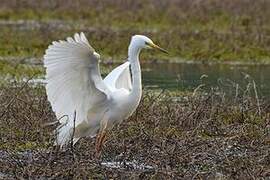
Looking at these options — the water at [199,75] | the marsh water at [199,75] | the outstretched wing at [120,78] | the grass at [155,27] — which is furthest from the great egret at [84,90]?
the grass at [155,27]

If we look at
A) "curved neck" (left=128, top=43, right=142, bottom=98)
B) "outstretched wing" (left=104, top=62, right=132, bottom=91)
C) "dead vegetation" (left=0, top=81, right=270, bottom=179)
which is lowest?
"dead vegetation" (left=0, top=81, right=270, bottom=179)

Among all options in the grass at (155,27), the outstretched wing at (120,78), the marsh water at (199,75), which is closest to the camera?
the outstretched wing at (120,78)

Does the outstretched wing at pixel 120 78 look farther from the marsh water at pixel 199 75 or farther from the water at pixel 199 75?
the water at pixel 199 75

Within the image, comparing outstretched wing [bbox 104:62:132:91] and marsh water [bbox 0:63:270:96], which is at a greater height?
outstretched wing [bbox 104:62:132:91]

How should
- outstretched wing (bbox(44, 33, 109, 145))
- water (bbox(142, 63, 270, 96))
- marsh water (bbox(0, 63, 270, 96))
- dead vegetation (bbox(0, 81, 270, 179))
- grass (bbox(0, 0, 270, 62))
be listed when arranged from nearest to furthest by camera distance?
dead vegetation (bbox(0, 81, 270, 179)), outstretched wing (bbox(44, 33, 109, 145)), marsh water (bbox(0, 63, 270, 96)), water (bbox(142, 63, 270, 96)), grass (bbox(0, 0, 270, 62))

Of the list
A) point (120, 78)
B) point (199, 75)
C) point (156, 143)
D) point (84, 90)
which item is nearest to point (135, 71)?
point (84, 90)

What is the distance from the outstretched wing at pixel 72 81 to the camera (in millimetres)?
8508

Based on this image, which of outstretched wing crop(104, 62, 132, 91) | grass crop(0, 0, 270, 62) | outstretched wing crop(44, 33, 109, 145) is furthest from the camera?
grass crop(0, 0, 270, 62)

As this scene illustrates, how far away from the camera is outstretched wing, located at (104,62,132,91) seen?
9.65 metres

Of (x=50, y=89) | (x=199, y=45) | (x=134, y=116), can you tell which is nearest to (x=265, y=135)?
(x=134, y=116)

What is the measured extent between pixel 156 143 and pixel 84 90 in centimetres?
89

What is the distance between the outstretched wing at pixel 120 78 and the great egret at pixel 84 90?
0.35 m

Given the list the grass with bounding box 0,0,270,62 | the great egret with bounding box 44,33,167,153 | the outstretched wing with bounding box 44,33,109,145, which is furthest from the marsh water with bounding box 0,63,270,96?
the outstretched wing with bounding box 44,33,109,145

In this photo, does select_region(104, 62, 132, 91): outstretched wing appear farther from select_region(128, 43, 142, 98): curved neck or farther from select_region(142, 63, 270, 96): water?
select_region(142, 63, 270, 96): water
